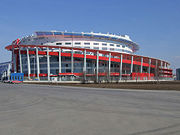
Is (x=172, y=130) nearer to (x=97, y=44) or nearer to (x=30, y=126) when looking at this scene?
(x=30, y=126)

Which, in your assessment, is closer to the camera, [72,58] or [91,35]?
[72,58]

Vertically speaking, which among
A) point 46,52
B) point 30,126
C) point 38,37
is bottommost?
point 30,126

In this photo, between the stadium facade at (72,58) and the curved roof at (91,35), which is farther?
the curved roof at (91,35)

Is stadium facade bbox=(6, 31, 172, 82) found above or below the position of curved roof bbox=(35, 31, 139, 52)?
below

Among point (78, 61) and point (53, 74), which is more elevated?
point (78, 61)

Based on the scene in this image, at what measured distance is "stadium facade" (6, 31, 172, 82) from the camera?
220 feet

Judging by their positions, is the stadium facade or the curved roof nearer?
the stadium facade

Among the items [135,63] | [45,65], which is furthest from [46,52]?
[135,63]

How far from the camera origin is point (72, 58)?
66312mm

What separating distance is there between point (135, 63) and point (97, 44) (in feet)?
58.2

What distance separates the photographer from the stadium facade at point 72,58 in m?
67.1

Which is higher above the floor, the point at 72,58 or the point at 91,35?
the point at 91,35

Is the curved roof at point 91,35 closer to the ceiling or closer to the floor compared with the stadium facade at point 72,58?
closer to the ceiling

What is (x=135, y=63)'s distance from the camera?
252 ft
